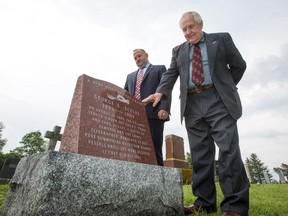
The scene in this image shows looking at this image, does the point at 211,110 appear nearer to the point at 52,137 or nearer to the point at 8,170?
the point at 52,137

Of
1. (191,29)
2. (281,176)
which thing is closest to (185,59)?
(191,29)

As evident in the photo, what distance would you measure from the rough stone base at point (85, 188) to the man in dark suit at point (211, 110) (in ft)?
1.92

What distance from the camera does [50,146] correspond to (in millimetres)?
8820

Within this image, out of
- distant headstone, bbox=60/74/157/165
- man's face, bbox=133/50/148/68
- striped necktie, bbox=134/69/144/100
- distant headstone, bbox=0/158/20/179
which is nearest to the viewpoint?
distant headstone, bbox=60/74/157/165

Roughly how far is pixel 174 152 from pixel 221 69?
9.02 meters

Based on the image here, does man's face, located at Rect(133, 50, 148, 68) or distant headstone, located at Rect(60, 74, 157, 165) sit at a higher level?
man's face, located at Rect(133, 50, 148, 68)

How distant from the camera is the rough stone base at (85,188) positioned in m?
1.71

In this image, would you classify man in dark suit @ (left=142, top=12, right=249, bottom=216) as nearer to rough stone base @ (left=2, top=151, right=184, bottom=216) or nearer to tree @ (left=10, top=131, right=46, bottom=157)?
rough stone base @ (left=2, top=151, right=184, bottom=216)

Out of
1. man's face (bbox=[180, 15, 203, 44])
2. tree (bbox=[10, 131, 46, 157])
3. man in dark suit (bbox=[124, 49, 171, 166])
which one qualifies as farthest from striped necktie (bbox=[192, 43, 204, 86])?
tree (bbox=[10, 131, 46, 157])

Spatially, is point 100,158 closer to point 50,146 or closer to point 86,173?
point 86,173

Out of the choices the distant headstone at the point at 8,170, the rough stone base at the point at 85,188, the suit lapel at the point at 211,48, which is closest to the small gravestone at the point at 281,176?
the distant headstone at the point at 8,170

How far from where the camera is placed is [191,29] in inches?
122

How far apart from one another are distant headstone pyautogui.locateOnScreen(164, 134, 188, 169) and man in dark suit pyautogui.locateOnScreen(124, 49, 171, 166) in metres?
7.26

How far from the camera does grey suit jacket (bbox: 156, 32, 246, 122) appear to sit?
9.34ft
